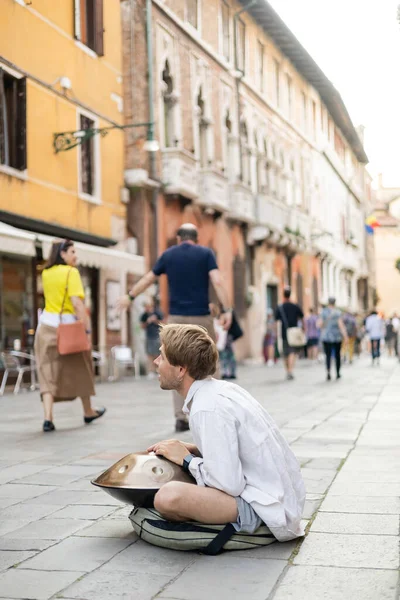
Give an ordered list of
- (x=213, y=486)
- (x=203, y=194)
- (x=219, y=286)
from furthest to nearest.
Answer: (x=203, y=194) < (x=219, y=286) < (x=213, y=486)

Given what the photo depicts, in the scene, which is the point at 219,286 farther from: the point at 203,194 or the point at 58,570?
the point at 203,194

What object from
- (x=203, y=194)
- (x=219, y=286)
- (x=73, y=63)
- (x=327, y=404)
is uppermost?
(x=73, y=63)

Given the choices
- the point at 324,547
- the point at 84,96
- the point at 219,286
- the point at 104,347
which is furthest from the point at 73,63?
the point at 324,547

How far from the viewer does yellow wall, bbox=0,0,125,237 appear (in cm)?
1778

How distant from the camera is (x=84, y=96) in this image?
2069 centimetres

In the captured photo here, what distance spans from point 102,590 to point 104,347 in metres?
18.0

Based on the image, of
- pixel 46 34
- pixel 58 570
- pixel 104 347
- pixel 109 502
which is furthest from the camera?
pixel 104 347

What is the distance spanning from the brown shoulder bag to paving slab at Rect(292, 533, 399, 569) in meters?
5.12

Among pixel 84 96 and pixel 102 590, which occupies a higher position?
pixel 84 96

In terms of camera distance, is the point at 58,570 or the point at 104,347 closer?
the point at 58,570

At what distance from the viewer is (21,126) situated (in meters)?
17.7

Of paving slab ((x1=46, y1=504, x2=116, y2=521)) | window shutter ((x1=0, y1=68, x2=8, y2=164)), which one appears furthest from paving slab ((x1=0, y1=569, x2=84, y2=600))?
window shutter ((x1=0, y1=68, x2=8, y2=164))

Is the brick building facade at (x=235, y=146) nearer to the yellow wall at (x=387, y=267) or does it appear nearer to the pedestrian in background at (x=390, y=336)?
the pedestrian in background at (x=390, y=336)

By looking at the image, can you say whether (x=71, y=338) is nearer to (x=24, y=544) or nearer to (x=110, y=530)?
(x=110, y=530)
